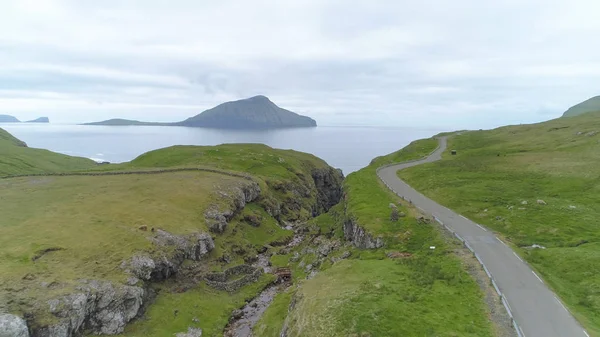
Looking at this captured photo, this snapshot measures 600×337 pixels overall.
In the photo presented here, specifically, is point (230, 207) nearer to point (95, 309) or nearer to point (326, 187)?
point (95, 309)

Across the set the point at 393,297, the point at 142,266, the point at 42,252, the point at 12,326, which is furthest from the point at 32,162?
the point at 393,297

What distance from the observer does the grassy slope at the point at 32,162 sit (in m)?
141

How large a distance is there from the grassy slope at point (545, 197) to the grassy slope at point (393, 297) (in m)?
9.65

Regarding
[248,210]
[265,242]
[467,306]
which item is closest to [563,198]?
[467,306]

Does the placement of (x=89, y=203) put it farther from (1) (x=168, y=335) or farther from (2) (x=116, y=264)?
(1) (x=168, y=335)

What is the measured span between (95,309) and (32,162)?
148 metres

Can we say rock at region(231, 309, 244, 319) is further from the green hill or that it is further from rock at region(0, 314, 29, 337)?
rock at region(0, 314, 29, 337)

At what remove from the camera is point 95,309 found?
144 ft

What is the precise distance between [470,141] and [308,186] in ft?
219

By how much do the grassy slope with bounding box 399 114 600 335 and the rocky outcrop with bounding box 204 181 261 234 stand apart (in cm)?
4019

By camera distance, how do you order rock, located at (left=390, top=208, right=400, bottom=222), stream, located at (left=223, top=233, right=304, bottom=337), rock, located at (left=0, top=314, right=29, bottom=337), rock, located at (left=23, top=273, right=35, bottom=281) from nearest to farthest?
rock, located at (left=0, top=314, right=29, bottom=337)
rock, located at (left=23, top=273, right=35, bottom=281)
stream, located at (left=223, top=233, right=304, bottom=337)
rock, located at (left=390, top=208, right=400, bottom=222)

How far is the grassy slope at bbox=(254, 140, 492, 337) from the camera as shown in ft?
106

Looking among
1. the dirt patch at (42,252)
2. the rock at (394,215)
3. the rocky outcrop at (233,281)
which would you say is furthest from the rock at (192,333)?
the rock at (394,215)

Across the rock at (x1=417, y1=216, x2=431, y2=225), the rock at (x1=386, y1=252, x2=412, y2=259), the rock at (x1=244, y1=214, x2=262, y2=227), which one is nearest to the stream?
the rock at (x1=244, y1=214, x2=262, y2=227)
